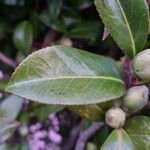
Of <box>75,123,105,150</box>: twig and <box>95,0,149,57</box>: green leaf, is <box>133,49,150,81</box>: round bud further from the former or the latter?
<box>75,123,105,150</box>: twig

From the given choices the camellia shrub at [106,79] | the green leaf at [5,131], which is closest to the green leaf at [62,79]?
the camellia shrub at [106,79]

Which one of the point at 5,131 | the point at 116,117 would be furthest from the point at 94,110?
the point at 5,131

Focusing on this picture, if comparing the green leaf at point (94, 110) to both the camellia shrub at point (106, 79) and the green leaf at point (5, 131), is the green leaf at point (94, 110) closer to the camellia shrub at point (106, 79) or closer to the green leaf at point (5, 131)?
the camellia shrub at point (106, 79)

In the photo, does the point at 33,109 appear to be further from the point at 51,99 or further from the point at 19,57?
the point at 51,99

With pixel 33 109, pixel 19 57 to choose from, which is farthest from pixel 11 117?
pixel 19 57

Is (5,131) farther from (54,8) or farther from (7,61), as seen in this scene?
(54,8)
